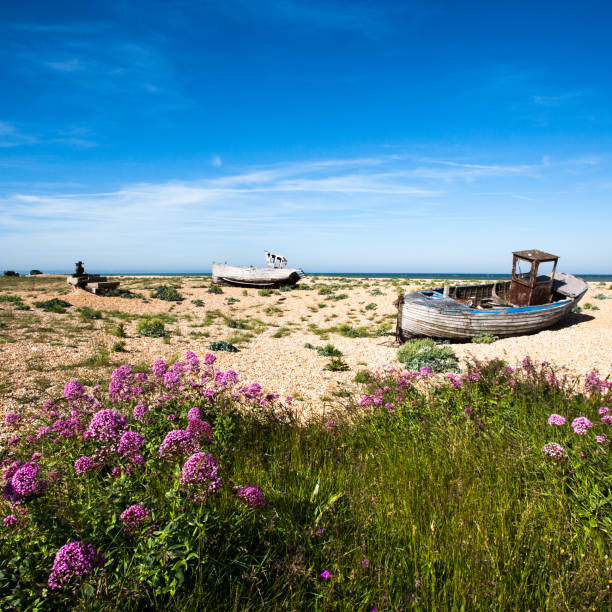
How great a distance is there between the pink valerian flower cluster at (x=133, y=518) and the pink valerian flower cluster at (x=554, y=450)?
3.25 metres

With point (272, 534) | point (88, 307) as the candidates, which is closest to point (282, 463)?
point (272, 534)

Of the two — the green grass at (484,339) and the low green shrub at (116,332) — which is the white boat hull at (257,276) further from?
the green grass at (484,339)

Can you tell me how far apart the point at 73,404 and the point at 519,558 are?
434 cm

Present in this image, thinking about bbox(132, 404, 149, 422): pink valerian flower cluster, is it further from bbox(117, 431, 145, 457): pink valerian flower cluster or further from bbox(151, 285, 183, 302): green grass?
bbox(151, 285, 183, 302): green grass

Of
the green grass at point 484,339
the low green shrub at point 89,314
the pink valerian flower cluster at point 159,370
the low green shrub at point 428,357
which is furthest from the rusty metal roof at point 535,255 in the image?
the low green shrub at point 89,314

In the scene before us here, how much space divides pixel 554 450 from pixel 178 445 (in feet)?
10.8

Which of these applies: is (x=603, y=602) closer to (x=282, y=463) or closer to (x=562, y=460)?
(x=562, y=460)

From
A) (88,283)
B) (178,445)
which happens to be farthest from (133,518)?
(88,283)

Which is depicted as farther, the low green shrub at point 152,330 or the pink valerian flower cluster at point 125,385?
the low green shrub at point 152,330

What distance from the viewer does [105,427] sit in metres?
2.51

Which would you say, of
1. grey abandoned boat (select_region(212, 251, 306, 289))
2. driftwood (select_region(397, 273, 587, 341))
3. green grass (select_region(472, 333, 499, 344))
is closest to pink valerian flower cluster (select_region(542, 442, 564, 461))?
driftwood (select_region(397, 273, 587, 341))

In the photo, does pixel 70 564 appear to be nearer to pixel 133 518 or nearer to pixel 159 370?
pixel 133 518

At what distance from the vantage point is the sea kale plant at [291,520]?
191 cm

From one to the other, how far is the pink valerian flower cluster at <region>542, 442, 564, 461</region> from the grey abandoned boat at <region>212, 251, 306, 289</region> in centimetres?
3153
